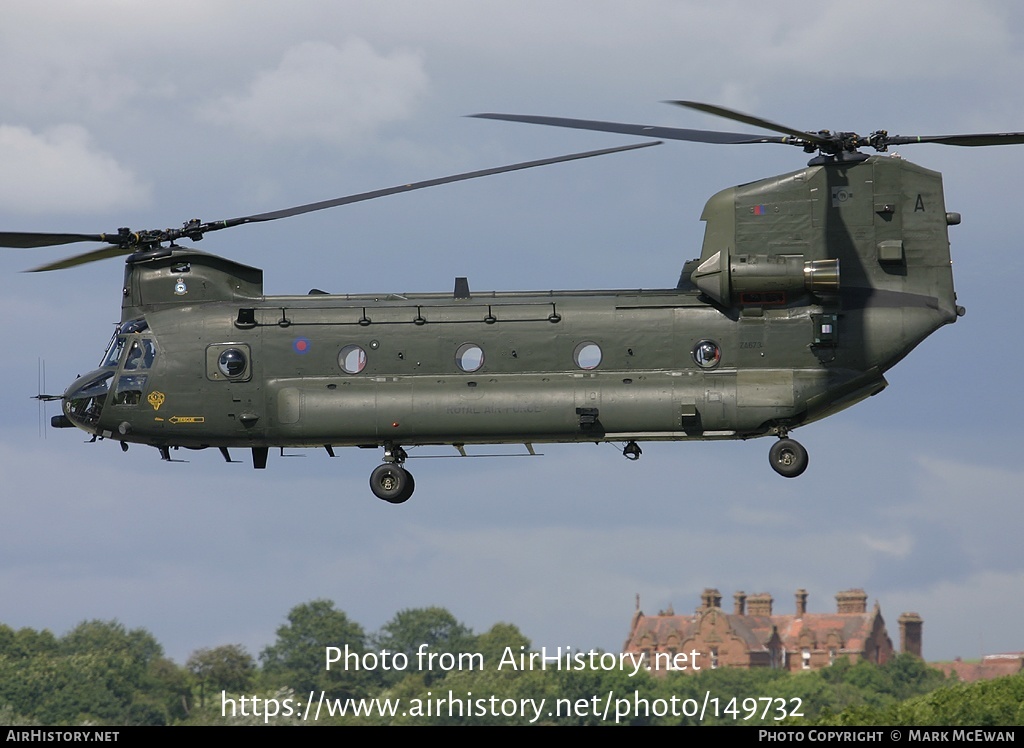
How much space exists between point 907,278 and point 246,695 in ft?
425

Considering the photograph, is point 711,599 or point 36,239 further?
point 711,599

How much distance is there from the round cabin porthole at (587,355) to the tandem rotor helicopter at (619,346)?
29 millimetres

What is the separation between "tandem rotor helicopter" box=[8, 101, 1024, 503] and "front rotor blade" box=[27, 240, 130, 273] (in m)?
1.73

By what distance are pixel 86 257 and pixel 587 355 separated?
1191cm

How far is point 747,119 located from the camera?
103ft

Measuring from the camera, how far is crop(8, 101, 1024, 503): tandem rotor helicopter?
3369cm

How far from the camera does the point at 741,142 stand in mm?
33000

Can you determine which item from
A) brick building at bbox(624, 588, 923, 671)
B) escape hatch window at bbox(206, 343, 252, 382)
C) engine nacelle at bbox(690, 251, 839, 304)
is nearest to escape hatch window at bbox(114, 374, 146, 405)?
escape hatch window at bbox(206, 343, 252, 382)

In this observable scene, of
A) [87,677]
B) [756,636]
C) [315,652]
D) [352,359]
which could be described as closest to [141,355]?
[352,359]

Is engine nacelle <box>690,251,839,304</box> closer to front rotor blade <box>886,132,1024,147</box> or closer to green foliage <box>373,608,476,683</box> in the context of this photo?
front rotor blade <box>886,132,1024,147</box>

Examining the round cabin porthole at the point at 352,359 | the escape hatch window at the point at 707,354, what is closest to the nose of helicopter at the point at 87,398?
the round cabin porthole at the point at 352,359

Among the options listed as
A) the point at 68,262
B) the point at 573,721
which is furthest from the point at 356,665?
the point at 68,262

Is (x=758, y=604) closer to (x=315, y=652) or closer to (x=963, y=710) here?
(x=315, y=652)
